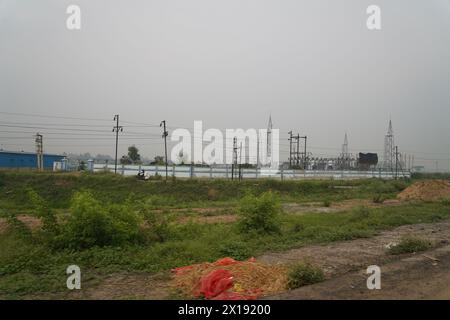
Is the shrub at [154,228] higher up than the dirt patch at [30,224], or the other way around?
the shrub at [154,228]

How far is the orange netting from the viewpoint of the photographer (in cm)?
568

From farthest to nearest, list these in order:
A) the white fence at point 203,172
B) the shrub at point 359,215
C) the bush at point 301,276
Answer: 1. the white fence at point 203,172
2. the shrub at point 359,215
3. the bush at point 301,276

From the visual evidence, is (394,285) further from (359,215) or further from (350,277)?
(359,215)

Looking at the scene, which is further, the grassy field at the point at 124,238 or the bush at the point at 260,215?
the bush at the point at 260,215

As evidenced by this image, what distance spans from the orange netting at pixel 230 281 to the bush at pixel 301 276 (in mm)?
114

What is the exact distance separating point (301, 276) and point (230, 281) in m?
1.20

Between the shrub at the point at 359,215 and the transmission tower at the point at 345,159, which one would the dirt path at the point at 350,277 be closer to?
the shrub at the point at 359,215

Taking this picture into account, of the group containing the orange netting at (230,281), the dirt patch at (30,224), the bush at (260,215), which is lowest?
the dirt patch at (30,224)

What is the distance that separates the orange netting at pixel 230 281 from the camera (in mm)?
5684

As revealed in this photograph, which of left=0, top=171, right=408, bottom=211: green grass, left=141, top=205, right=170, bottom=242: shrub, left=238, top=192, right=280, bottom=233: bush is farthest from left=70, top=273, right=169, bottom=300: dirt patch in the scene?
left=0, top=171, right=408, bottom=211: green grass

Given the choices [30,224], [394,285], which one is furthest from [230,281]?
[30,224]

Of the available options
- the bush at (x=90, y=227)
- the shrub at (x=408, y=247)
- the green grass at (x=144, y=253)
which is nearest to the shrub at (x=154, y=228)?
the green grass at (x=144, y=253)

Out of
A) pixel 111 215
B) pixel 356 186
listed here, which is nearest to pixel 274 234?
pixel 111 215
